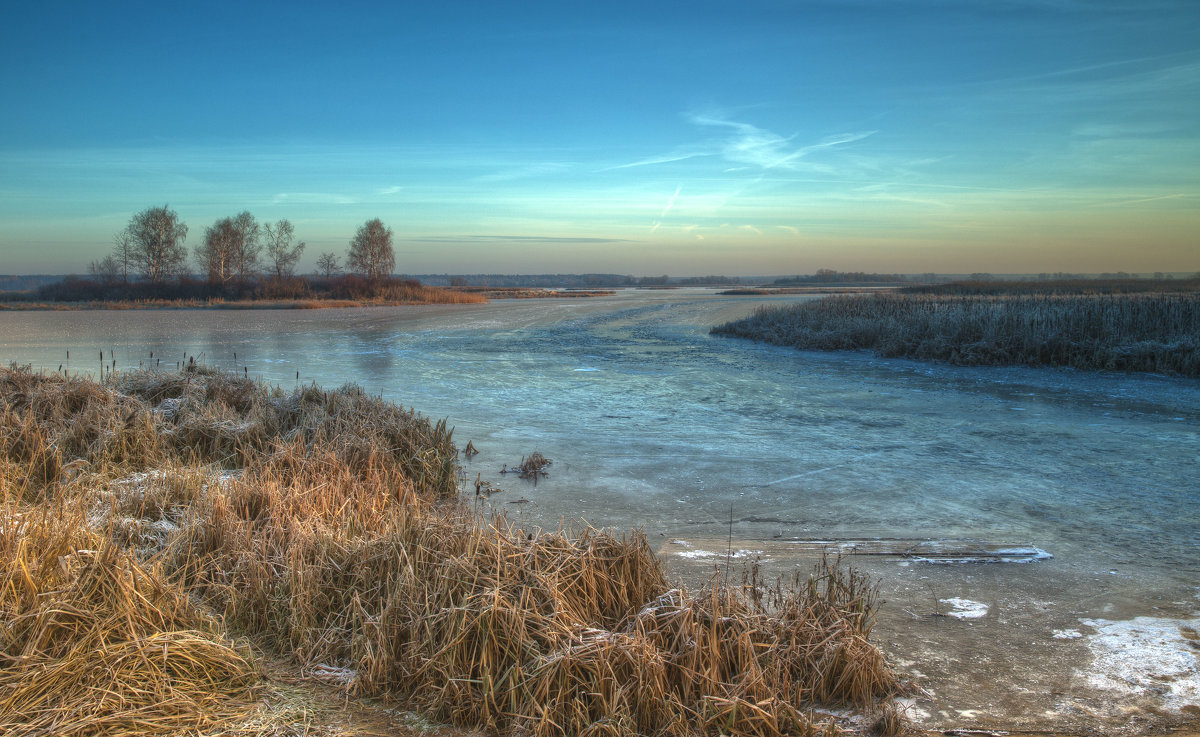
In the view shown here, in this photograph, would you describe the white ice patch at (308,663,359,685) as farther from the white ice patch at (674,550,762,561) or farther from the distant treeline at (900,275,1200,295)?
the distant treeline at (900,275,1200,295)

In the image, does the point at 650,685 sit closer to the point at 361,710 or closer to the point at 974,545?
the point at 361,710

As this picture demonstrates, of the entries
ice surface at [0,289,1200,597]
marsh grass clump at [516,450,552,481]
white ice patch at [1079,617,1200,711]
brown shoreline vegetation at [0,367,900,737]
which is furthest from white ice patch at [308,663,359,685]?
marsh grass clump at [516,450,552,481]

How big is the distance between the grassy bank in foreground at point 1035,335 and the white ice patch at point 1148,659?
1310 centimetres

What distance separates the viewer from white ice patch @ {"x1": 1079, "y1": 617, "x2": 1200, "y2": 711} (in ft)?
10.5

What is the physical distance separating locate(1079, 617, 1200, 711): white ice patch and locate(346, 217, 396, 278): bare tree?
66.1 m

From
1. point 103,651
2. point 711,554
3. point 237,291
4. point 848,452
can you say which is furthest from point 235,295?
point 103,651

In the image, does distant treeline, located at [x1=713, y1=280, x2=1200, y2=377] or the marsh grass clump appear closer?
the marsh grass clump

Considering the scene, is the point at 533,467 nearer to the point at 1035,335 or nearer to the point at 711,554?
the point at 711,554

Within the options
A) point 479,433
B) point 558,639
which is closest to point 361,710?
point 558,639

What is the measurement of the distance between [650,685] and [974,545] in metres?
3.19

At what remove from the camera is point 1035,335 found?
1655 centimetres

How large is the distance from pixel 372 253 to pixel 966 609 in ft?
219

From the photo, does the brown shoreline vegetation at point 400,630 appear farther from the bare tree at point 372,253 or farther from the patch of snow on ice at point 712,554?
the bare tree at point 372,253

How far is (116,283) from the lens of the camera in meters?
51.7
